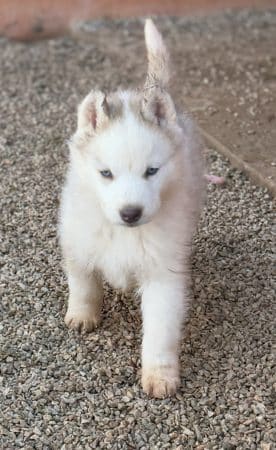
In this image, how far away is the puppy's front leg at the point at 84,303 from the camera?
3.87 metres

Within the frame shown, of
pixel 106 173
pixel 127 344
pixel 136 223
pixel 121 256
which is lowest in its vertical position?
pixel 127 344

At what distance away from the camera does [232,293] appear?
4.25m

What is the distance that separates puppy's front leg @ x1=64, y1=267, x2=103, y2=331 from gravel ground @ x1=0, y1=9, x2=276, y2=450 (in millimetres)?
54

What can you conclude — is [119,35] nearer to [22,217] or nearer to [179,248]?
[22,217]

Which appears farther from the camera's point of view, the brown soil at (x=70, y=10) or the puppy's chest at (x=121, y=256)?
the brown soil at (x=70, y=10)

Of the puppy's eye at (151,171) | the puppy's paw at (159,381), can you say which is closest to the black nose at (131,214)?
the puppy's eye at (151,171)

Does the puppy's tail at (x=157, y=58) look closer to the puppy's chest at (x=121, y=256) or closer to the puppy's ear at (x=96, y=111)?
the puppy's ear at (x=96, y=111)

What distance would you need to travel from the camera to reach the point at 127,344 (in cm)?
387

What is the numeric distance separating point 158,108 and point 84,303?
3.60 ft

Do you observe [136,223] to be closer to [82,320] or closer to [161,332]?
[161,332]

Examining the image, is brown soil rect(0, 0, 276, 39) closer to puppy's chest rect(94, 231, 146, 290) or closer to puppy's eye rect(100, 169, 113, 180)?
puppy's chest rect(94, 231, 146, 290)

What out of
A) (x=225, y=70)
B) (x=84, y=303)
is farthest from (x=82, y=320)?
(x=225, y=70)

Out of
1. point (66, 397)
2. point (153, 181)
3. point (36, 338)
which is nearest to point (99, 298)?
point (36, 338)

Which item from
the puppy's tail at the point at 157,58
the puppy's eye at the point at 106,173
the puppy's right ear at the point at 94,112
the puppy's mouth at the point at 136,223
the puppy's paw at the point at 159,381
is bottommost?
the puppy's paw at the point at 159,381
